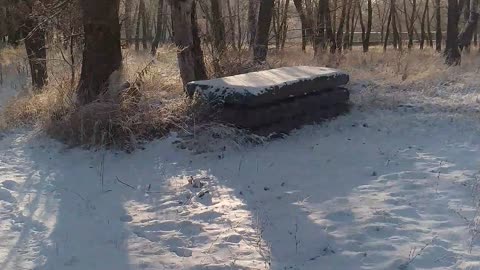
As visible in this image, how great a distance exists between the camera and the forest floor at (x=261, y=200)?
4074mm

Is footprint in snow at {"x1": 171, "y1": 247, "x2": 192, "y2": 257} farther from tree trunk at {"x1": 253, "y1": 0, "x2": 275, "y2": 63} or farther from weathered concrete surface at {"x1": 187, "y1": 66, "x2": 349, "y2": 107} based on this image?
tree trunk at {"x1": 253, "y1": 0, "x2": 275, "y2": 63}

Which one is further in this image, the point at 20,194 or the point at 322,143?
the point at 322,143

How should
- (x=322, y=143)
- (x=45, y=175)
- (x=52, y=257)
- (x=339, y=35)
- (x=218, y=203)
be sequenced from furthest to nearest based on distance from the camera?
(x=339, y=35)
(x=322, y=143)
(x=45, y=175)
(x=218, y=203)
(x=52, y=257)

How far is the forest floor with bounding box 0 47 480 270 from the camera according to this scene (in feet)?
13.4

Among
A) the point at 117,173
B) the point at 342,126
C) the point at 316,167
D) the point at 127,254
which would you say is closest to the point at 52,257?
the point at 127,254

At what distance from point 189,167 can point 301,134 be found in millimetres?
1826

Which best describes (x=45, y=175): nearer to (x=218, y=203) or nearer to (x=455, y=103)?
(x=218, y=203)

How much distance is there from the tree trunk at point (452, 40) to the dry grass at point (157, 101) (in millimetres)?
2313

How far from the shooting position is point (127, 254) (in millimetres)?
4172

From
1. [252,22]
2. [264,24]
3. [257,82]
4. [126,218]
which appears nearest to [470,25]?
[252,22]

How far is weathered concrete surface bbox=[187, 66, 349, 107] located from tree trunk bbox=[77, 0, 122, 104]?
1618mm

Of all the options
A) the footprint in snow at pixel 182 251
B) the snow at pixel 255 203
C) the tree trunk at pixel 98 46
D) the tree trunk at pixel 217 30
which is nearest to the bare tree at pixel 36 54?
the tree trunk at pixel 217 30

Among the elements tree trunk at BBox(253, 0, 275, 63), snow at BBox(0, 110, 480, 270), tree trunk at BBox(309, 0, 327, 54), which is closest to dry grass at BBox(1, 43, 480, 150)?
snow at BBox(0, 110, 480, 270)

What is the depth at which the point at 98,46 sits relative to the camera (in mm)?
8289
